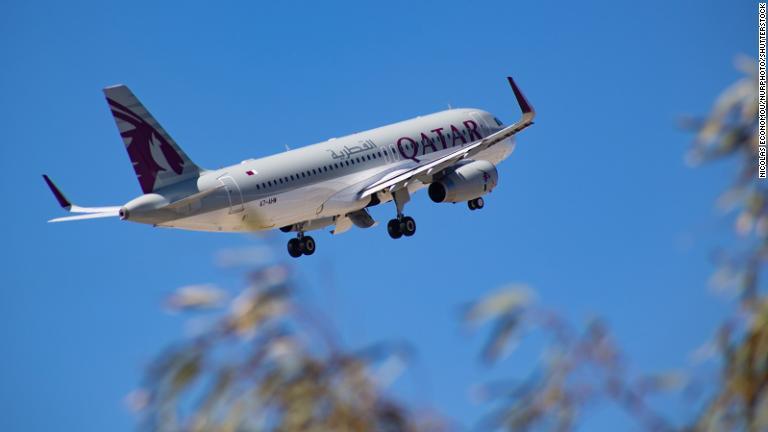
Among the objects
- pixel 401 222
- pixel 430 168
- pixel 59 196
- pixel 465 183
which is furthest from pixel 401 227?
pixel 59 196

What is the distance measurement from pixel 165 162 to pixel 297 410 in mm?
25660

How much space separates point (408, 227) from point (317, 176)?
10.3ft

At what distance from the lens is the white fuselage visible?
3681 cm

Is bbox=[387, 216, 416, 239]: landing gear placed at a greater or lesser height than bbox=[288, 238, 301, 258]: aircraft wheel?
lesser

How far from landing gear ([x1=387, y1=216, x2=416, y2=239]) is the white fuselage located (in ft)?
2.66

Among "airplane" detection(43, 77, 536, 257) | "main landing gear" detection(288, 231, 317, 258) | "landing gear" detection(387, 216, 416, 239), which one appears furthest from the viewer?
"main landing gear" detection(288, 231, 317, 258)

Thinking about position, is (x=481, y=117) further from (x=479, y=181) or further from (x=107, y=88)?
(x=107, y=88)

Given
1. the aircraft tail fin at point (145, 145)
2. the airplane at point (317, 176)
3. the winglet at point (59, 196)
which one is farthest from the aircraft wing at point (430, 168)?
the winglet at point (59, 196)

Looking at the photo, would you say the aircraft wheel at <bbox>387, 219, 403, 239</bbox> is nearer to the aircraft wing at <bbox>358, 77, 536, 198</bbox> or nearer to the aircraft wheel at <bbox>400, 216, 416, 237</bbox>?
the aircraft wheel at <bbox>400, 216, 416, 237</bbox>

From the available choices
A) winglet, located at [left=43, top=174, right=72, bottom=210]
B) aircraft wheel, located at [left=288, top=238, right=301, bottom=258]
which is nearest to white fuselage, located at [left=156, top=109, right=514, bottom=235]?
aircraft wheel, located at [left=288, top=238, right=301, bottom=258]

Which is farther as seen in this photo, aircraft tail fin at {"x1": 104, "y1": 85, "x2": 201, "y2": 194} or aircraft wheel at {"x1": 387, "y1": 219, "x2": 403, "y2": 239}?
aircraft wheel at {"x1": 387, "y1": 219, "x2": 403, "y2": 239}

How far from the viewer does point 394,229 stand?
40.5 metres

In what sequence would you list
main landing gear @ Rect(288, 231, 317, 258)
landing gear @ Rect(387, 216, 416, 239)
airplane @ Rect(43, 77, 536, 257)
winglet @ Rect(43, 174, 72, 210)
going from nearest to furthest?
1. airplane @ Rect(43, 77, 536, 257)
2. winglet @ Rect(43, 174, 72, 210)
3. landing gear @ Rect(387, 216, 416, 239)
4. main landing gear @ Rect(288, 231, 317, 258)

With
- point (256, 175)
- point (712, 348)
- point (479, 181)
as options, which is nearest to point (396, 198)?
point (479, 181)
